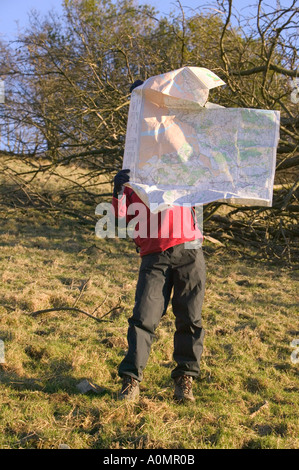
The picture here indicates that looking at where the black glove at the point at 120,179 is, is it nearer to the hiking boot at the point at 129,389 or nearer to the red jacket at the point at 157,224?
the red jacket at the point at 157,224

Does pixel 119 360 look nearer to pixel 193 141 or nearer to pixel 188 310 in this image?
pixel 188 310

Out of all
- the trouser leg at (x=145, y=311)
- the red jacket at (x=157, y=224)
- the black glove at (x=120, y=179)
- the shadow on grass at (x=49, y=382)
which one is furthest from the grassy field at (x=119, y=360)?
the black glove at (x=120, y=179)

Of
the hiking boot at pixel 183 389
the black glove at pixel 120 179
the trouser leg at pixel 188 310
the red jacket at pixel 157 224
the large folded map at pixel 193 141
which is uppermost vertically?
the large folded map at pixel 193 141

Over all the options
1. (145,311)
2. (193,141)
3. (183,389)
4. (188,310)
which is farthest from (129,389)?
(193,141)

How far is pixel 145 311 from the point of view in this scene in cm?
292

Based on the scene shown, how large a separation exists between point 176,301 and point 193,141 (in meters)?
0.99

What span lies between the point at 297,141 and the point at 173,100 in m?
4.40

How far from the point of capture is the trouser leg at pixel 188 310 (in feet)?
9.86

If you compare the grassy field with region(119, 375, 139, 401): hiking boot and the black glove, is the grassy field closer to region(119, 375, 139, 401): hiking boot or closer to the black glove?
region(119, 375, 139, 401): hiking boot

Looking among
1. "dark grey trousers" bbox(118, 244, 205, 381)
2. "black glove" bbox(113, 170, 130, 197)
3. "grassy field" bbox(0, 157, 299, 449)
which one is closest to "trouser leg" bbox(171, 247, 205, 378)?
"dark grey trousers" bbox(118, 244, 205, 381)

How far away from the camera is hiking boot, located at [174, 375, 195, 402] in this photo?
299 cm

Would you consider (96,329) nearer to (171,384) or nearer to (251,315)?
(171,384)

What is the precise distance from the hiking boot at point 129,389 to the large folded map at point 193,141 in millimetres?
1116

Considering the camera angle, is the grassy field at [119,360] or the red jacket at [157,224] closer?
the grassy field at [119,360]
